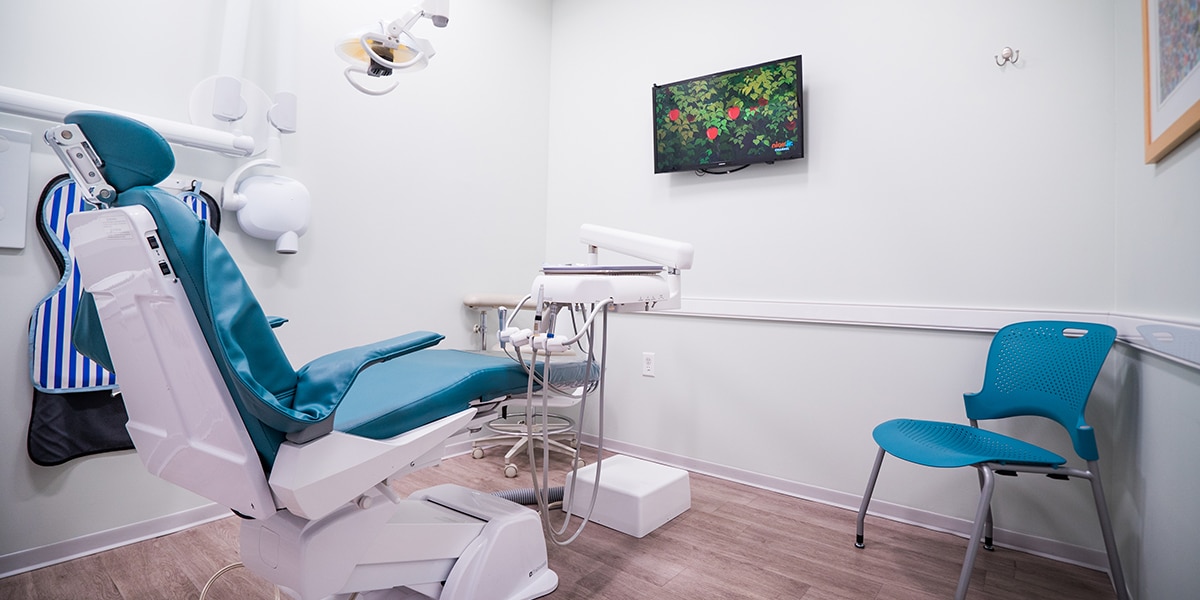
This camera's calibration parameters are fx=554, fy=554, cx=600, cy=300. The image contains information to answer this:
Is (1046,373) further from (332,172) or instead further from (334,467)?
(332,172)

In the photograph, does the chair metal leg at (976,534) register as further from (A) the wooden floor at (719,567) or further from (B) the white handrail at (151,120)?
(B) the white handrail at (151,120)

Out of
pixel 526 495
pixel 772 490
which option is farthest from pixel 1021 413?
pixel 526 495

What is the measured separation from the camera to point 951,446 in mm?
1626

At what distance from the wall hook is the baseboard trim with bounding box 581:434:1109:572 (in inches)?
65.2

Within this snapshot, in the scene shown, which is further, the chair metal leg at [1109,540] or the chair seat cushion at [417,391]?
the chair metal leg at [1109,540]

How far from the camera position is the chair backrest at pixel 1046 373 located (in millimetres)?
1648

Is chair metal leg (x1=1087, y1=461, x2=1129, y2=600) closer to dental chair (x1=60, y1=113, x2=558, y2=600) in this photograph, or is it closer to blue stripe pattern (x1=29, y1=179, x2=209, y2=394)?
dental chair (x1=60, y1=113, x2=558, y2=600)

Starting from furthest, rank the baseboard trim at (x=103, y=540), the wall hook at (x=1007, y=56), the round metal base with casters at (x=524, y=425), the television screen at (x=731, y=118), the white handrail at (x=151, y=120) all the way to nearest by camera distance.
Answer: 1. the round metal base with casters at (x=524, y=425)
2. the television screen at (x=731, y=118)
3. the wall hook at (x=1007, y=56)
4. the baseboard trim at (x=103, y=540)
5. the white handrail at (x=151, y=120)

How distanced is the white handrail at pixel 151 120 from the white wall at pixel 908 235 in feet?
5.67

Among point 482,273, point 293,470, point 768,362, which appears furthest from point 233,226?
point 768,362

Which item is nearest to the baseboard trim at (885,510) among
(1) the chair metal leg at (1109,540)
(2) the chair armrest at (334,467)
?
(1) the chair metal leg at (1109,540)

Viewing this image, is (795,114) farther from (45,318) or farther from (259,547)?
(45,318)

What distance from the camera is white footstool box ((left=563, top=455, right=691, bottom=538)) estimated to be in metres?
1.99

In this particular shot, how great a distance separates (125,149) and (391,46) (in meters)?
1.18
